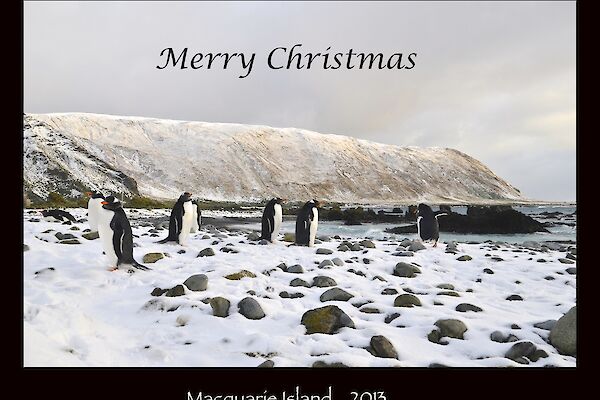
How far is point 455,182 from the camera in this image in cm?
11375

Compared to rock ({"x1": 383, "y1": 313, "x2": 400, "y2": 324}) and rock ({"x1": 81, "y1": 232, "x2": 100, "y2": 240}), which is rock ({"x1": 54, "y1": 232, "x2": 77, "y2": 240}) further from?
rock ({"x1": 383, "y1": 313, "x2": 400, "y2": 324})

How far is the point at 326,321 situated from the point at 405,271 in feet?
9.67

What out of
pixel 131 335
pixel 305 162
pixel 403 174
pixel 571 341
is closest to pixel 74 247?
pixel 131 335

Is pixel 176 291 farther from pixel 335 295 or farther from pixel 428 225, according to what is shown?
pixel 428 225

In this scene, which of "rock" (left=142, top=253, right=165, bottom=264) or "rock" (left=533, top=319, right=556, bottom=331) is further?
"rock" (left=142, top=253, right=165, bottom=264)

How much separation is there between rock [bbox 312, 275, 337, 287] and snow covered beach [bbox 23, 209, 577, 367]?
0.20ft

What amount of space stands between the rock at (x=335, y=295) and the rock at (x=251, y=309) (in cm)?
93

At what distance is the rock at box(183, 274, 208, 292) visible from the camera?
194 inches

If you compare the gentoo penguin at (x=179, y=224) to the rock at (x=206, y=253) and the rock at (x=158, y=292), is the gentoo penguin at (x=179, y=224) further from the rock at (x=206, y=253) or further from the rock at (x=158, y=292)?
the rock at (x=158, y=292)

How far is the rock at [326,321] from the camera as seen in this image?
3887 millimetres

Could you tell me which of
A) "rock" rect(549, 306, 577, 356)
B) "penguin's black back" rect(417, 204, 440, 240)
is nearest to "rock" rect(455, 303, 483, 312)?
"rock" rect(549, 306, 577, 356)

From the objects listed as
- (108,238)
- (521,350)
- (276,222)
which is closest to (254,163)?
(276,222)

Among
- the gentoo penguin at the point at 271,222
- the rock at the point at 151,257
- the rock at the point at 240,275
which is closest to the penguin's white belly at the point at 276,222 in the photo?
the gentoo penguin at the point at 271,222
